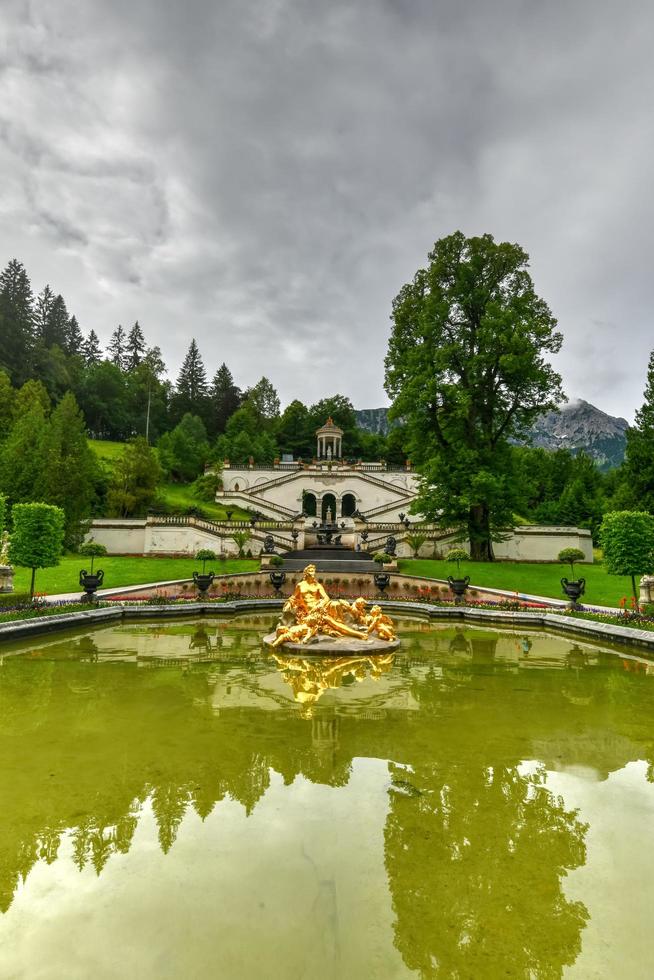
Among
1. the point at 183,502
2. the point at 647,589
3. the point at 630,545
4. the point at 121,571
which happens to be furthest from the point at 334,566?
the point at 183,502

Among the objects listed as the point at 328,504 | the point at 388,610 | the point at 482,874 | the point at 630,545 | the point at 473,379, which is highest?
the point at 473,379

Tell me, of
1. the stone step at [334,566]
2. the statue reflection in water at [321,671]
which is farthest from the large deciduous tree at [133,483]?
the statue reflection in water at [321,671]

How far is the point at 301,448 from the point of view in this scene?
3130 inches

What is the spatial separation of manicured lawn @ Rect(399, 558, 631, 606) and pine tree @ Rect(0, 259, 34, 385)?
2540 inches

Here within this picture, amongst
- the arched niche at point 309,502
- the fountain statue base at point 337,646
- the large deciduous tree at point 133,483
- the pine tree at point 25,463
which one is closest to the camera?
the fountain statue base at point 337,646

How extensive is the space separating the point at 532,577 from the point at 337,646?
17932mm

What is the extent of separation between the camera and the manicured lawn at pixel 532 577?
23.9 meters

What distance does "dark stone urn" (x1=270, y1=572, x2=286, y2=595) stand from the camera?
26.3 m

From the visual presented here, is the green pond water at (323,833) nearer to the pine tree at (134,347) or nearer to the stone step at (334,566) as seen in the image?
the stone step at (334,566)

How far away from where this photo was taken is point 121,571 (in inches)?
1099

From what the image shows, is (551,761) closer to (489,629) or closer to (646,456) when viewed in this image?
(489,629)

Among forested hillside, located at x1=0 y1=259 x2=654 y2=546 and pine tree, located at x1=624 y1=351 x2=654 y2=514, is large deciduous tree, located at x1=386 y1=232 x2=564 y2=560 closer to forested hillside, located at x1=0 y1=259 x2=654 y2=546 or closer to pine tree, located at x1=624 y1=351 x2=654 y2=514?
forested hillside, located at x1=0 y1=259 x2=654 y2=546

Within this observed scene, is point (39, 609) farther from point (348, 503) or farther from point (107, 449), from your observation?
point (107, 449)

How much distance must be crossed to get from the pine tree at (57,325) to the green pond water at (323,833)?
9332 centimetres
